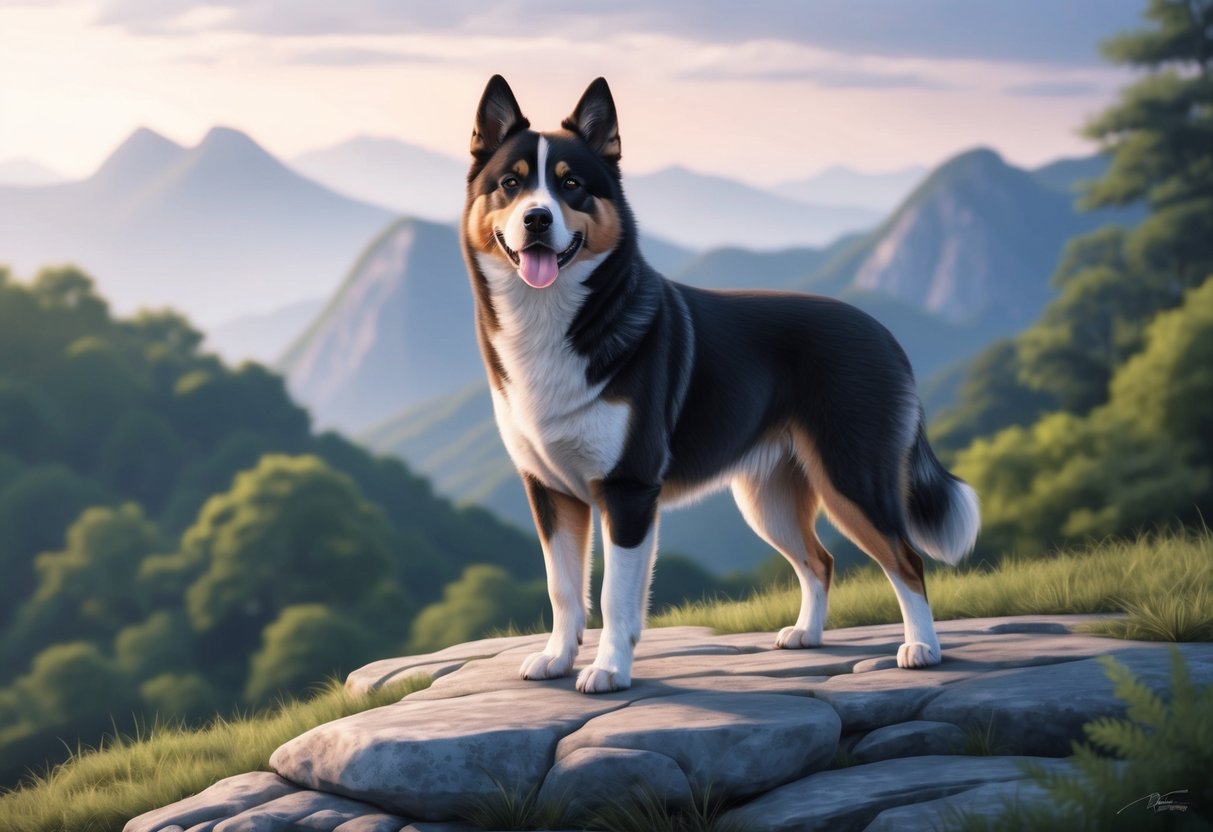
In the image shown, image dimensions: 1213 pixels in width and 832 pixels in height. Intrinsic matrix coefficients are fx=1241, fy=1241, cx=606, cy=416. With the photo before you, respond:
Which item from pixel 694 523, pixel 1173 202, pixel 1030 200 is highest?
pixel 1030 200

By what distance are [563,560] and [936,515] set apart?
1.77m

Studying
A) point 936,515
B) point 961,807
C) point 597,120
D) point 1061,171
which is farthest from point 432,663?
point 1061,171

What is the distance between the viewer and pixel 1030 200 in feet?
385

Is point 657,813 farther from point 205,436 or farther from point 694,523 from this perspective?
point 694,523

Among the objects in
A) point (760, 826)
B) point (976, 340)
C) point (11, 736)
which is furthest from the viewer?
point (976, 340)

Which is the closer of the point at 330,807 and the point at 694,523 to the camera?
the point at 330,807

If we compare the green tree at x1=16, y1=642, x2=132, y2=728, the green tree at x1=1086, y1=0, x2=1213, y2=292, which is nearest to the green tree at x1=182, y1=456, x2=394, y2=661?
the green tree at x1=16, y1=642, x2=132, y2=728

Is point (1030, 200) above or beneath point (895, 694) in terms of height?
above

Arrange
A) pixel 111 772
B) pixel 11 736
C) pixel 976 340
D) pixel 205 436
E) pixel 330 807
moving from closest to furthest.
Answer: pixel 330 807
pixel 111 772
pixel 11 736
pixel 205 436
pixel 976 340

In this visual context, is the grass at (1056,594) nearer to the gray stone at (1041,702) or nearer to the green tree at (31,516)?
the gray stone at (1041,702)

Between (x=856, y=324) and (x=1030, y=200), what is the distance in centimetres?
11987

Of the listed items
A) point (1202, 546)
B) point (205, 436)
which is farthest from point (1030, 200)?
point (1202, 546)

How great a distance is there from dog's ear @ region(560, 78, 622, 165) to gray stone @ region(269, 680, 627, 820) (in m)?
2.33

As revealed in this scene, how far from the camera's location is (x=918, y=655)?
5.57m
